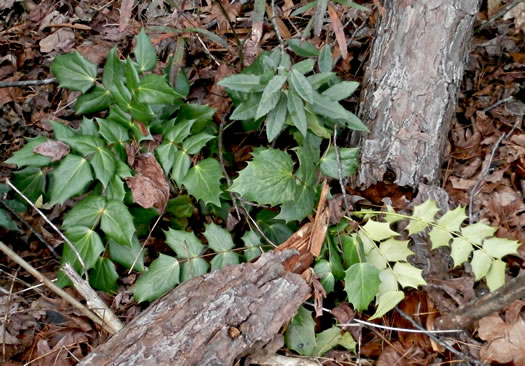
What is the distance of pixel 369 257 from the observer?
1.83 m

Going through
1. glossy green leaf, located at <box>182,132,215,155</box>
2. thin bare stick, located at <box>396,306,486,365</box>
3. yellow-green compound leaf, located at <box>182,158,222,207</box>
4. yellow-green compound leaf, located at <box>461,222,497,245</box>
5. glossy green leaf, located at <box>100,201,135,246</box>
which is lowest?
thin bare stick, located at <box>396,306,486,365</box>

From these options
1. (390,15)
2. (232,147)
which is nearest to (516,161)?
(390,15)

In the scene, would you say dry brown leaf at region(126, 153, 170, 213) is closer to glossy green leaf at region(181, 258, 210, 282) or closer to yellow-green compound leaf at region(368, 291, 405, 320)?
glossy green leaf at region(181, 258, 210, 282)

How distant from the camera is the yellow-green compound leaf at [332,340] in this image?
1.80 meters

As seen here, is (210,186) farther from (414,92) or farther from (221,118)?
(414,92)

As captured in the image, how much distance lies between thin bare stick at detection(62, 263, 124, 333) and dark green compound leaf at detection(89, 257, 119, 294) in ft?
0.39

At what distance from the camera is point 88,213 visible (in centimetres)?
192

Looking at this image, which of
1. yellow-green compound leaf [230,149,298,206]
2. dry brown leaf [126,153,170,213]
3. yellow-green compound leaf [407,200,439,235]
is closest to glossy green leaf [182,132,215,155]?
dry brown leaf [126,153,170,213]

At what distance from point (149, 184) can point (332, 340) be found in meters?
0.95

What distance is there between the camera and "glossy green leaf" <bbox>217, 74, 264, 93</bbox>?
6.10 ft

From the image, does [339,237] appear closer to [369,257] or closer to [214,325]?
[369,257]

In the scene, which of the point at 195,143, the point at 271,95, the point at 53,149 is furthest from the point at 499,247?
the point at 53,149

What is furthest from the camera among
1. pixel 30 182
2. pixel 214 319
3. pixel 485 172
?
pixel 485 172

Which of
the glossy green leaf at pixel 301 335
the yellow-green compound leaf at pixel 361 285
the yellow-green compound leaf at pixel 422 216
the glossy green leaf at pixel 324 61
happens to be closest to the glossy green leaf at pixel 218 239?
the glossy green leaf at pixel 301 335
